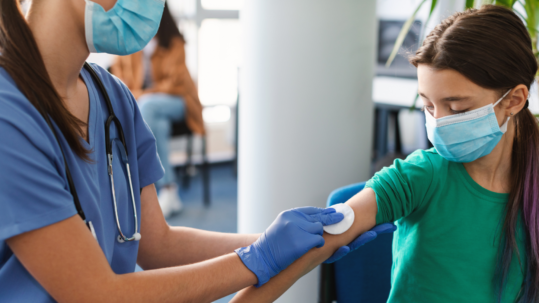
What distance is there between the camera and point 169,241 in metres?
1.10

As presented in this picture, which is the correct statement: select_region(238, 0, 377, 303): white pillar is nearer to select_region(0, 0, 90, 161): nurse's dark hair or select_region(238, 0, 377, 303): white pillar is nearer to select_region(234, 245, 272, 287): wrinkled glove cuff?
select_region(234, 245, 272, 287): wrinkled glove cuff

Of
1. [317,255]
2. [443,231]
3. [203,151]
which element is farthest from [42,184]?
[203,151]

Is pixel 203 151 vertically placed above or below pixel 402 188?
below

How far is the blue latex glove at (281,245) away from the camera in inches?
36.1

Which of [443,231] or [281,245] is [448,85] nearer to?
[443,231]

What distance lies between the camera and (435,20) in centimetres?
316

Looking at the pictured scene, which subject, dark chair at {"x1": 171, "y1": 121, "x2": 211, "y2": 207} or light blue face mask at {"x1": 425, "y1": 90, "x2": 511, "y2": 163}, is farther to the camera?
dark chair at {"x1": 171, "y1": 121, "x2": 211, "y2": 207}

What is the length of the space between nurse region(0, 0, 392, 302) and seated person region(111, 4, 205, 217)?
2.50 m

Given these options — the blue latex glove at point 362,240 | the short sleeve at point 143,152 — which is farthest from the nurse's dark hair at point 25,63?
the blue latex glove at point 362,240

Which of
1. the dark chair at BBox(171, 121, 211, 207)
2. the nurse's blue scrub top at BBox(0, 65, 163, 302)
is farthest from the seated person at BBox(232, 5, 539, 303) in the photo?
the dark chair at BBox(171, 121, 211, 207)

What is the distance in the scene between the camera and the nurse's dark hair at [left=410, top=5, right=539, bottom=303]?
3.09 ft

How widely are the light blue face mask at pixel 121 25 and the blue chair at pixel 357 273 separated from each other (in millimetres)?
615

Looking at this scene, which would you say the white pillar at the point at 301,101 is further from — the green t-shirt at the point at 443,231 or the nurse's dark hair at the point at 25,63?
the nurse's dark hair at the point at 25,63

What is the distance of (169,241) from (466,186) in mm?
751
